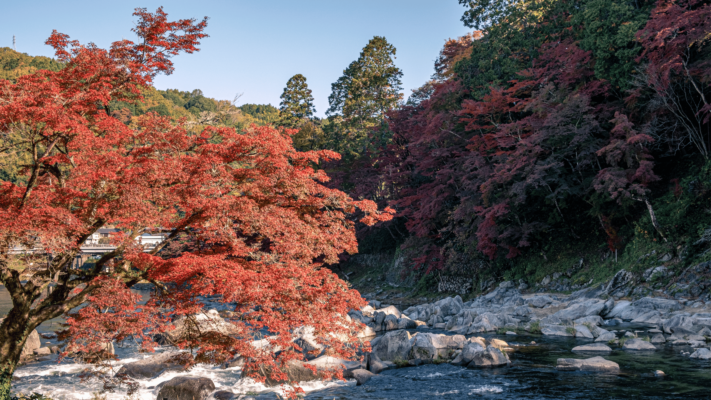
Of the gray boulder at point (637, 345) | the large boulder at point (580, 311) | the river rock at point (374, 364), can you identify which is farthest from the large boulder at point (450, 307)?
the gray boulder at point (637, 345)

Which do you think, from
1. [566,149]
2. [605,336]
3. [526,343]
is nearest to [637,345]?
Answer: [605,336]

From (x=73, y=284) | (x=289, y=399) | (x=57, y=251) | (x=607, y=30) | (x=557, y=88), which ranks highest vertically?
(x=607, y=30)

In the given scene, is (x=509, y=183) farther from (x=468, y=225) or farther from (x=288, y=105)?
(x=288, y=105)

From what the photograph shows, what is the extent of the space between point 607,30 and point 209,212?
681 inches

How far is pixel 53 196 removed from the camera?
7742 mm

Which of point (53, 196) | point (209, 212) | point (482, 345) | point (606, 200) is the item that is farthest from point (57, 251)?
point (606, 200)

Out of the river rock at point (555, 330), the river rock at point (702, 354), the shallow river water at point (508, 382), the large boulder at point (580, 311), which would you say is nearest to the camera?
the shallow river water at point (508, 382)

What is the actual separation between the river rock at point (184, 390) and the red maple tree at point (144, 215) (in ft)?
9.32

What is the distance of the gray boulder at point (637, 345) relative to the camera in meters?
11.8

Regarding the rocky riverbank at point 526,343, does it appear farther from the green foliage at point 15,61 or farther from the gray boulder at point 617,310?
the green foliage at point 15,61

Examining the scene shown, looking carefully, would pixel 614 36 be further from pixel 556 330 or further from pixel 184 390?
pixel 184 390

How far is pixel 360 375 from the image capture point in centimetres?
1142

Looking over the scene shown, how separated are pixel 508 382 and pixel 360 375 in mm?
3396

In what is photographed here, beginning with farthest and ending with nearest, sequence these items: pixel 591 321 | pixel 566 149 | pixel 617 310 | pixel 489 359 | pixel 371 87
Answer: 1. pixel 371 87
2. pixel 566 149
3. pixel 617 310
4. pixel 591 321
5. pixel 489 359
